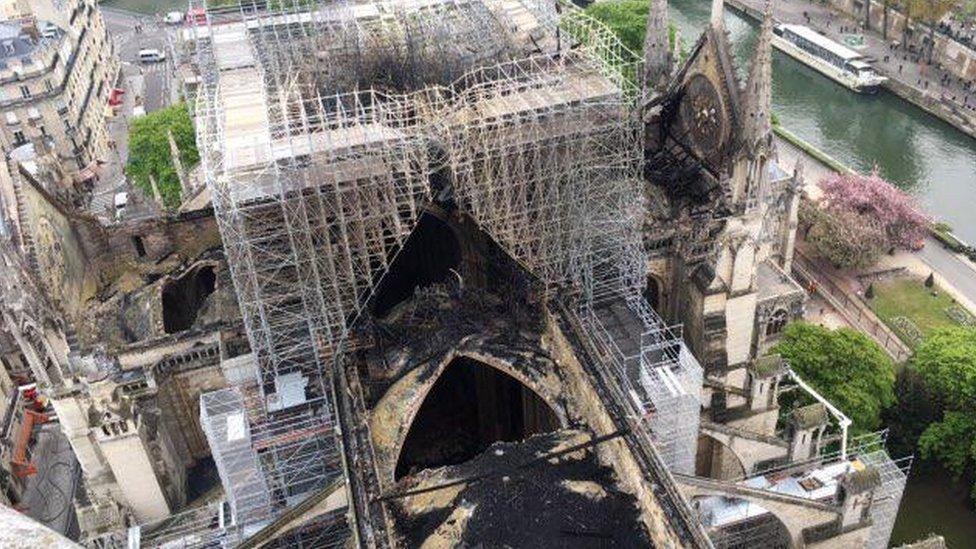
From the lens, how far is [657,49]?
1678 inches

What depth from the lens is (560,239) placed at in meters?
32.8

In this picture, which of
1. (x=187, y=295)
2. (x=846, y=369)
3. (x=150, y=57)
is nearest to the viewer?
(x=846, y=369)

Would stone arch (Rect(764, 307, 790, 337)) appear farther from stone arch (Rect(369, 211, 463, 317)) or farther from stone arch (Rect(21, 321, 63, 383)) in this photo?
stone arch (Rect(21, 321, 63, 383))

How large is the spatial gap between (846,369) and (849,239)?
1327 centimetres

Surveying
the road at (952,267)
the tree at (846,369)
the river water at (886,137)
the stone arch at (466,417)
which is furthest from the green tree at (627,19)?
the stone arch at (466,417)

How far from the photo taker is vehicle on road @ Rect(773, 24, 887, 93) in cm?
7475

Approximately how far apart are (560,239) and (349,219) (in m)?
8.24

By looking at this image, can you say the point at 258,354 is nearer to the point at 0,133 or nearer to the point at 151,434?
the point at 151,434

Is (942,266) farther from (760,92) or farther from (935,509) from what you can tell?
(760,92)

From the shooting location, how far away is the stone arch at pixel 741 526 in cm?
3027

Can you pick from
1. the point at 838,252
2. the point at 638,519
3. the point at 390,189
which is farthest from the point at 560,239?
the point at 838,252

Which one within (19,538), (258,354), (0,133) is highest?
(19,538)

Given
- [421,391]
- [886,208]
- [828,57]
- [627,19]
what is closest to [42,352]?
[421,391]

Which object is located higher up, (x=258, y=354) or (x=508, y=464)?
(x=258, y=354)
